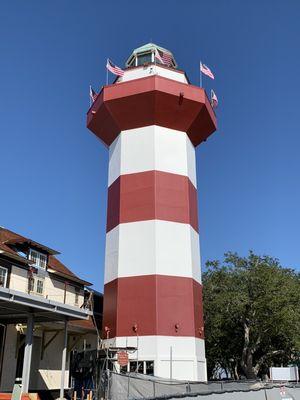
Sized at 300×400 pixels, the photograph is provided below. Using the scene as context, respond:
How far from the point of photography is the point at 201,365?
2500 cm

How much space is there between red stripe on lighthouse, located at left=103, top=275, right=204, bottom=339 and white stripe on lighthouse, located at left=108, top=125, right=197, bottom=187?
6867 millimetres

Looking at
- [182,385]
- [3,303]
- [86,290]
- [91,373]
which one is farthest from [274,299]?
[3,303]

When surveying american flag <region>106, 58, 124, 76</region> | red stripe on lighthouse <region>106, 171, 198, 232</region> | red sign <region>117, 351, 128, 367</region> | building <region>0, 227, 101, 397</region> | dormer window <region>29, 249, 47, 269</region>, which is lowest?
red sign <region>117, 351, 128, 367</region>

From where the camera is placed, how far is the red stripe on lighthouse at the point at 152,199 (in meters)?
27.3

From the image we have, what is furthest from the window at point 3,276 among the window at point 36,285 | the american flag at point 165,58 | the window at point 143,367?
the american flag at point 165,58

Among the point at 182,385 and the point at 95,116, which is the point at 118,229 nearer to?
the point at 95,116

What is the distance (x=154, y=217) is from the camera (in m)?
26.9

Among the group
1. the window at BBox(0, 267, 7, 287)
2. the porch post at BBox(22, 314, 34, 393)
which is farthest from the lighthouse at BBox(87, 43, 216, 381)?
the porch post at BBox(22, 314, 34, 393)

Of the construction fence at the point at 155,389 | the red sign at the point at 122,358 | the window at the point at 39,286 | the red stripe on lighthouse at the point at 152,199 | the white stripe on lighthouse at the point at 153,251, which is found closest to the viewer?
the construction fence at the point at 155,389

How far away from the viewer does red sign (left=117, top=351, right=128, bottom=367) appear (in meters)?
23.4

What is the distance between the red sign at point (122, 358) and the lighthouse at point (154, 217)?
0.60 metres

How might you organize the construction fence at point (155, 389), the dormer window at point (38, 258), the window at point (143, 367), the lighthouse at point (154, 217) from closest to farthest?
1. the construction fence at point (155, 389)
2. the window at point (143, 367)
3. the lighthouse at point (154, 217)
4. the dormer window at point (38, 258)

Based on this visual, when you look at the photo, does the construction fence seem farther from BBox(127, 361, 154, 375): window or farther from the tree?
the tree

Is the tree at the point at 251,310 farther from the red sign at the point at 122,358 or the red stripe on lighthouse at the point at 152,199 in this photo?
the red sign at the point at 122,358
